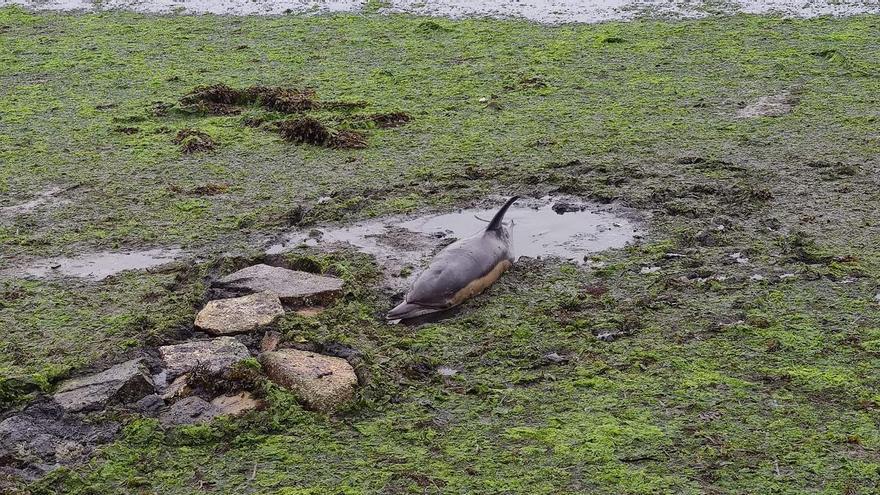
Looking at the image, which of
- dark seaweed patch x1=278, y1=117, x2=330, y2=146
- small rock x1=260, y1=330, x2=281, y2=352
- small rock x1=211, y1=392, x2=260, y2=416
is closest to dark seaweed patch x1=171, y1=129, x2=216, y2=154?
dark seaweed patch x1=278, y1=117, x2=330, y2=146

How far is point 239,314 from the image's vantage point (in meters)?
4.71

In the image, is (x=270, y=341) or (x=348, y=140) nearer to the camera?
(x=270, y=341)

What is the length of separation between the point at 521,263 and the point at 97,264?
213cm

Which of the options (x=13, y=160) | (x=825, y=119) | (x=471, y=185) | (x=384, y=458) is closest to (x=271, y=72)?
(x=13, y=160)

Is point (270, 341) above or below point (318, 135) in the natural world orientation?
below

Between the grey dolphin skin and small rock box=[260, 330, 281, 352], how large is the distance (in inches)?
20.6

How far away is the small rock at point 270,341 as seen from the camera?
4473mm

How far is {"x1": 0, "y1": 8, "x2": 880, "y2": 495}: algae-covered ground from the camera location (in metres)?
3.75

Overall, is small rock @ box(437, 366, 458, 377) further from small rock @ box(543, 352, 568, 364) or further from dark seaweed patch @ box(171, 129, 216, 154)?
dark seaweed patch @ box(171, 129, 216, 154)

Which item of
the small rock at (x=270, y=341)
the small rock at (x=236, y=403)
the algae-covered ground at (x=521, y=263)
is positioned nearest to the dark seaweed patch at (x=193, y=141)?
the algae-covered ground at (x=521, y=263)

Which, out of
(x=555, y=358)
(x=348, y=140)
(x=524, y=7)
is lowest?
(x=555, y=358)

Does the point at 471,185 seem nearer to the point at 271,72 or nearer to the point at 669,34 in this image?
the point at 271,72

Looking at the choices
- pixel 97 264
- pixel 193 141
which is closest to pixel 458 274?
pixel 97 264

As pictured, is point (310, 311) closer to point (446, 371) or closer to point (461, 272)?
point (461, 272)
